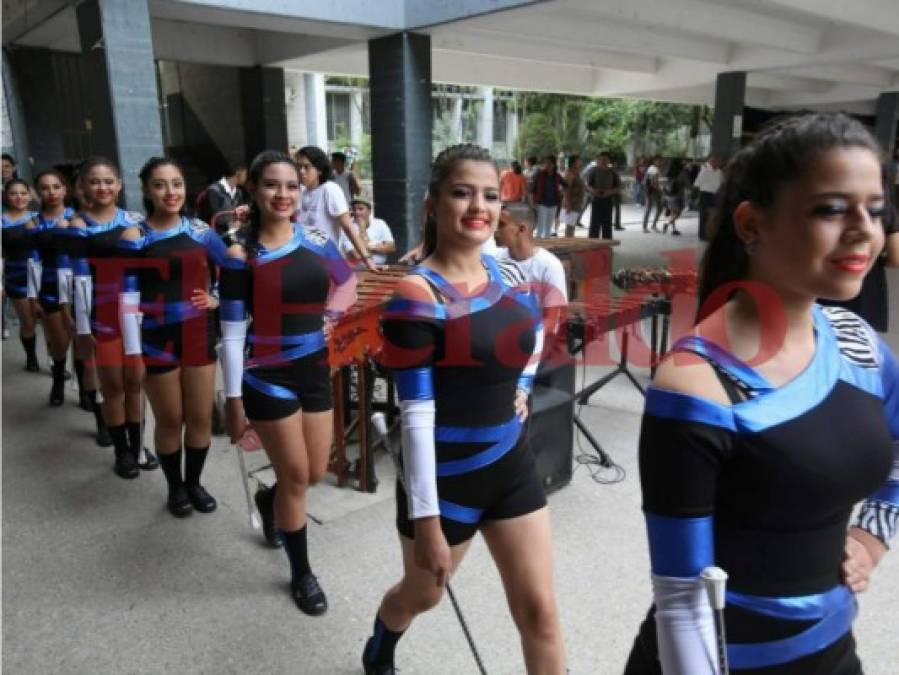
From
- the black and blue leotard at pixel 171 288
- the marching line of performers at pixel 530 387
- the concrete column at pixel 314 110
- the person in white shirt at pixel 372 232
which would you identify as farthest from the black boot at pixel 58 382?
the concrete column at pixel 314 110

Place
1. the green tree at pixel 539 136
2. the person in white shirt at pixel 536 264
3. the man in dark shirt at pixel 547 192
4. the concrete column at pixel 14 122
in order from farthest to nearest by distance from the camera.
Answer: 1. the green tree at pixel 539 136
2. the man in dark shirt at pixel 547 192
3. the concrete column at pixel 14 122
4. the person in white shirt at pixel 536 264

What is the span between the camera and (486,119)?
118 ft

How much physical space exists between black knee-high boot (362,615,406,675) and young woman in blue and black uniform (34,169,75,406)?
3523 mm

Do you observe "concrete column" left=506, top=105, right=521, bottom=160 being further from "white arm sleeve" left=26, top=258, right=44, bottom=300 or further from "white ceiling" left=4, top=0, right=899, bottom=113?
"white arm sleeve" left=26, top=258, right=44, bottom=300

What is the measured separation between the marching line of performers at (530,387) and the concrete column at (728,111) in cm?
1139

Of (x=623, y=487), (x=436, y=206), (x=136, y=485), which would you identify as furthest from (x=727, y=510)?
(x=136, y=485)

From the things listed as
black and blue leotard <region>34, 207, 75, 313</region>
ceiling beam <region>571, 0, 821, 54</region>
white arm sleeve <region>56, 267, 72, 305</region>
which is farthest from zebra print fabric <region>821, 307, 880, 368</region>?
ceiling beam <region>571, 0, 821, 54</region>

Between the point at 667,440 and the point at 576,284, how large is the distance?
633cm

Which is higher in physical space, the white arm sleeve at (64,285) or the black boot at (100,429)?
the white arm sleeve at (64,285)

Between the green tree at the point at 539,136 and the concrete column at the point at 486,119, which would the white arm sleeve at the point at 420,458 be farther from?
the concrete column at the point at 486,119

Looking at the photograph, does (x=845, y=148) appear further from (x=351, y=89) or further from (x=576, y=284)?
(x=351, y=89)

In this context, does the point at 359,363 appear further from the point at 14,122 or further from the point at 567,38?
the point at 14,122

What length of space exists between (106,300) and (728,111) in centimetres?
1251

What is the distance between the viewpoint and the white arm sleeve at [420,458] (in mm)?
1801
